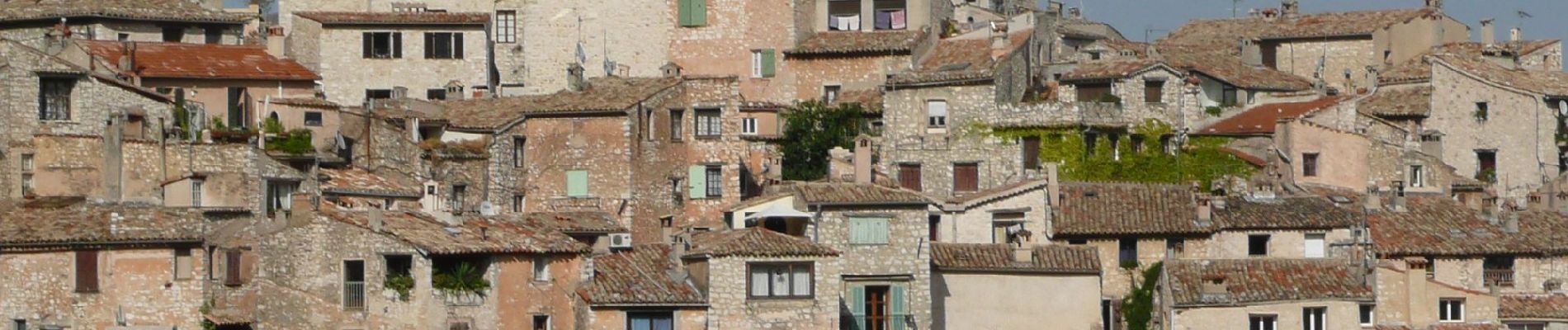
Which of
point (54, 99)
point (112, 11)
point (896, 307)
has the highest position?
point (112, 11)

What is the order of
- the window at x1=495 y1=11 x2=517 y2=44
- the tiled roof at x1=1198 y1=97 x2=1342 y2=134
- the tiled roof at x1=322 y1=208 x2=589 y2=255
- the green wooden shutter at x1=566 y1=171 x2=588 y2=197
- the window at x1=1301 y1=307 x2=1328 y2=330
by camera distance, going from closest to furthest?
1. the tiled roof at x1=322 y1=208 x2=589 y2=255
2. the window at x1=1301 y1=307 x2=1328 y2=330
3. the green wooden shutter at x1=566 y1=171 x2=588 y2=197
4. the tiled roof at x1=1198 y1=97 x2=1342 y2=134
5. the window at x1=495 y1=11 x2=517 y2=44

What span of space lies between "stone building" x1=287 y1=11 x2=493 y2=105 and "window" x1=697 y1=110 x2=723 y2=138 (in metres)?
6.79

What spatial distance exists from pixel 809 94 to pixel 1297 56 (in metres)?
14.9

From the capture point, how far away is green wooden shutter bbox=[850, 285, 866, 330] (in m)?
71.3

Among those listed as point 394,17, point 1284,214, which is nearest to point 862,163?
point 1284,214

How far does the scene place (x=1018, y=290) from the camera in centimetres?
7256

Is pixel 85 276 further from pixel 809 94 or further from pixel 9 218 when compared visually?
pixel 809 94

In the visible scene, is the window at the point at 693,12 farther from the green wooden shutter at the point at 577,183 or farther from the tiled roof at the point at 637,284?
the tiled roof at the point at 637,284

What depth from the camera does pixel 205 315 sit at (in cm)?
6638

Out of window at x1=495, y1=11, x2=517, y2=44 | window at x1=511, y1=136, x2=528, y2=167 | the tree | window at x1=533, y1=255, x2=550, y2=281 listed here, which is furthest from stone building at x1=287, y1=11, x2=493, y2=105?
window at x1=533, y1=255, x2=550, y2=281

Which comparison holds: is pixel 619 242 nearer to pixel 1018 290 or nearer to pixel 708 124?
pixel 1018 290

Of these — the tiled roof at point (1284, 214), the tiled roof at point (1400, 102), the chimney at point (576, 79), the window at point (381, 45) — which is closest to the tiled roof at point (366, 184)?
the chimney at point (576, 79)

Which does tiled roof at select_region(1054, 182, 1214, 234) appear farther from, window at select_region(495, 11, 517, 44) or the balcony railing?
window at select_region(495, 11, 517, 44)

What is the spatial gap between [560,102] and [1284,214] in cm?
1588
